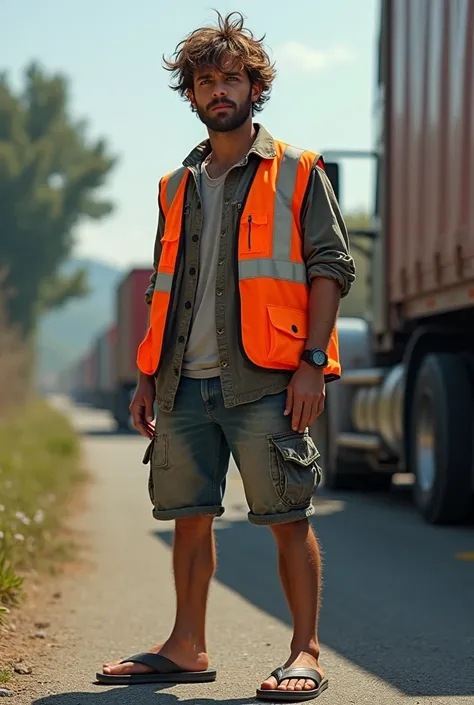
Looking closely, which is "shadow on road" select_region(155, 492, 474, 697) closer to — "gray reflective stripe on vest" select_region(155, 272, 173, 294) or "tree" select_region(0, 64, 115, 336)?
"gray reflective stripe on vest" select_region(155, 272, 173, 294)

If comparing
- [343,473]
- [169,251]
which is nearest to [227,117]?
[169,251]

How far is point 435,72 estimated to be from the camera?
34.6 feet

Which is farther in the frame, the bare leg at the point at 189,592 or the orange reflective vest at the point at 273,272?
the bare leg at the point at 189,592

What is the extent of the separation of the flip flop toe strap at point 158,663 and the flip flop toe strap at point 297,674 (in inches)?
17.6

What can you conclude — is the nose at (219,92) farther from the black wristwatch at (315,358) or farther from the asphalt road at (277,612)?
the asphalt road at (277,612)

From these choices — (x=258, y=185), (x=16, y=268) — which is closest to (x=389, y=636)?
(x=258, y=185)

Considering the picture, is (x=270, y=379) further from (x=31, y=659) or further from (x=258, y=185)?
(x=31, y=659)

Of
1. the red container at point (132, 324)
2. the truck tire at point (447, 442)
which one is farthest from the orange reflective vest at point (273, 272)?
the red container at point (132, 324)

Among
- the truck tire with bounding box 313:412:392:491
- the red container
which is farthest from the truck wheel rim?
the red container

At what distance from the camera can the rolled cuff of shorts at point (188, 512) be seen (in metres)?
4.88

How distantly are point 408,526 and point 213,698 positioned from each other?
19.9 ft

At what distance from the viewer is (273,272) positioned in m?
4.77

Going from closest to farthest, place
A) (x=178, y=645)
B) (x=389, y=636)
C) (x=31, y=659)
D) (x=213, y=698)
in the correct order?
(x=213, y=698) → (x=178, y=645) → (x=31, y=659) → (x=389, y=636)

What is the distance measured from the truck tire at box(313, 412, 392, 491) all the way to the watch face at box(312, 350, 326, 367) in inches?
367
